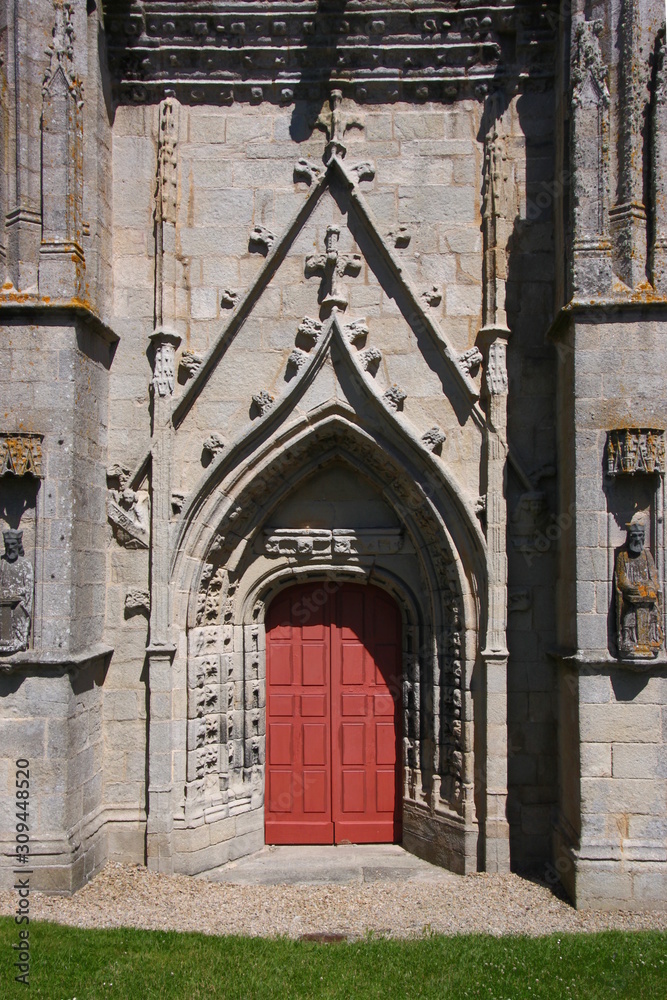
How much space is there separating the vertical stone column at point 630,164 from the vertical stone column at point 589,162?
0.09 metres

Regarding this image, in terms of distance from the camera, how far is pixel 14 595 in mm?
5648

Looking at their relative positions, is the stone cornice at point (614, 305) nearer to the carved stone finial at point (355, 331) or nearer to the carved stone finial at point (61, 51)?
the carved stone finial at point (355, 331)

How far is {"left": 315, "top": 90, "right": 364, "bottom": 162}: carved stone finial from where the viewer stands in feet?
21.4

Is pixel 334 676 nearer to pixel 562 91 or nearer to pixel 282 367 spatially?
pixel 282 367

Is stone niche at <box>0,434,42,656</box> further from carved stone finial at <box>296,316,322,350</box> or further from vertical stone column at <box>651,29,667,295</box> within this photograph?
vertical stone column at <box>651,29,667,295</box>

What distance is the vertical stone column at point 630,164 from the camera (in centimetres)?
571

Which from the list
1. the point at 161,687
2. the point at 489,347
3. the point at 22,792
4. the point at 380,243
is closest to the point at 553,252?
the point at 489,347

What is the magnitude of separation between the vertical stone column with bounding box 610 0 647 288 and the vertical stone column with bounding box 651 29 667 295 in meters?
0.08

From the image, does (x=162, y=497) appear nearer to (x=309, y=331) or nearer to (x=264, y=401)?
(x=264, y=401)

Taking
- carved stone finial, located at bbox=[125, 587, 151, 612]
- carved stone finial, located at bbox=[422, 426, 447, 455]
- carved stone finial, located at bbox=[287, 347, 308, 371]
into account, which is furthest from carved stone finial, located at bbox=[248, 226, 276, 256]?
carved stone finial, located at bbox=[125, 587, 151, 612]

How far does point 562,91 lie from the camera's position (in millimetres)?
6211

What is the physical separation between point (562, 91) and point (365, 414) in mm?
2763

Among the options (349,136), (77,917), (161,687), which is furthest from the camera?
(349,136)

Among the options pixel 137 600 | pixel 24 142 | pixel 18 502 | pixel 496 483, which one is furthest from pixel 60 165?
pixel 496 483
